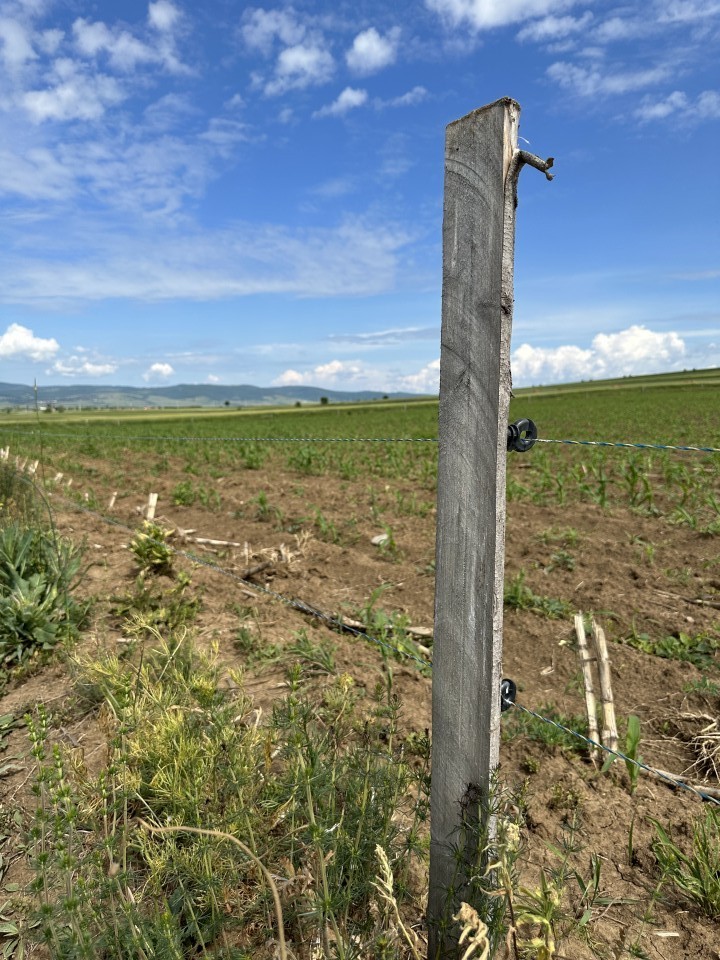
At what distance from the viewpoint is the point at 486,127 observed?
1.53 metres

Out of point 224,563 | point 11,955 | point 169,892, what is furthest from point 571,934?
point 224,563

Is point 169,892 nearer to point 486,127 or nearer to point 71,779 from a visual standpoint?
point 71,779

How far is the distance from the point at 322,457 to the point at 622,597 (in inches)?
358

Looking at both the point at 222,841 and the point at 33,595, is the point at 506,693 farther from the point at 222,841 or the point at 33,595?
the point at 33,595

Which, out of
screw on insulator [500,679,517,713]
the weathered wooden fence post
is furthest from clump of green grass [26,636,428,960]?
screw on insulator [500,679,517,713]

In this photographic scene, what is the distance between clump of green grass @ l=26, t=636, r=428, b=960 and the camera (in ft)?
5.08

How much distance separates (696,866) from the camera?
89.8 inches

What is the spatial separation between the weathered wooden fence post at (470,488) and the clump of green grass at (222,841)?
16 centimetres

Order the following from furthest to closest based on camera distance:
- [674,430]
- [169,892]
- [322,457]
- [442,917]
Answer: [674,430]
[322,457]
[169,892]
[442,917]

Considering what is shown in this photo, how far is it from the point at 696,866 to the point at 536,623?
103 inches

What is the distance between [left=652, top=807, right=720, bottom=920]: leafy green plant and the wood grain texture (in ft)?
3.13

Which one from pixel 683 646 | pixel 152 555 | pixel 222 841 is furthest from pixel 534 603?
pixel 222 841

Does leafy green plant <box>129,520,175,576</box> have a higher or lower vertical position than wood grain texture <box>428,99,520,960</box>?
lower

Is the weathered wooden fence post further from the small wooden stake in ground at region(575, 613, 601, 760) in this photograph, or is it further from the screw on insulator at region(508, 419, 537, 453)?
the small wooden stake in ground at region(575, 613, 601, 760)
